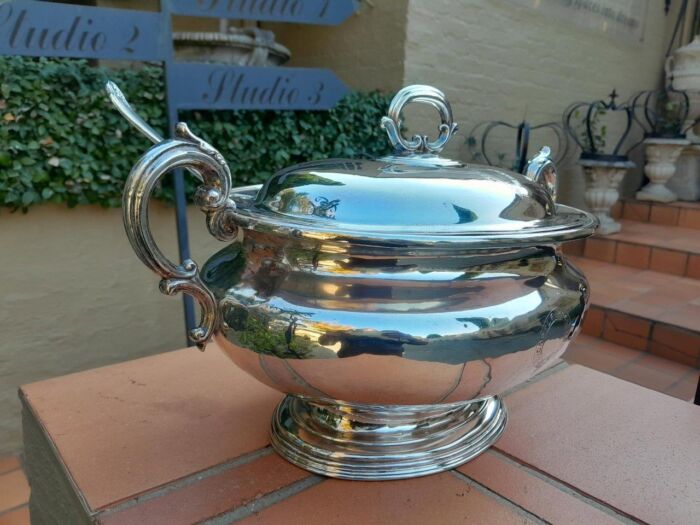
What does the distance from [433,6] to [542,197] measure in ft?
7.60

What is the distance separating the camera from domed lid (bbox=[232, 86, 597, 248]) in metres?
0.56

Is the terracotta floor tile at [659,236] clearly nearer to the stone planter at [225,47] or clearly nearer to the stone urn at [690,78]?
the stone urn at [690,78]

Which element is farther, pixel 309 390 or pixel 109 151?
pixel 109 151

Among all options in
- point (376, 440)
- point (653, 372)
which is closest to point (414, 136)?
point (376, 440)

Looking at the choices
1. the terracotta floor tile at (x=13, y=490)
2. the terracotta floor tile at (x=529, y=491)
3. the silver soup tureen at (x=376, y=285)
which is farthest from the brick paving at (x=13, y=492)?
the terracotta floor tile at (x=529, y=491)

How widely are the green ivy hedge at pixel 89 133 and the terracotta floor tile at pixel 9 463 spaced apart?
2.80 ft

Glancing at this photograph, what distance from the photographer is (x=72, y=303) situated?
2008 mm

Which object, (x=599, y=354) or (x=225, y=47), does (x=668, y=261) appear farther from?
(x=225, y=47)

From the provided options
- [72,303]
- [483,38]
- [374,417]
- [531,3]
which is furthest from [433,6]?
[374,417]

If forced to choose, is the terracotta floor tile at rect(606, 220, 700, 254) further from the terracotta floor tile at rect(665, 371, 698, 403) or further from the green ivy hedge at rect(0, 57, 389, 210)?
the green ivy hedge at rect(0, 57, 389, 210)

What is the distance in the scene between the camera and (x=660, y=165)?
3.53 metres

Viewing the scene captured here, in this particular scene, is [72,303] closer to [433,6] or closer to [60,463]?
[60,463]

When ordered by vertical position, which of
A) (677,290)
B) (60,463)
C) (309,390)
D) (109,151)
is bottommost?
(677,290)

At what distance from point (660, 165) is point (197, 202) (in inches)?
145
